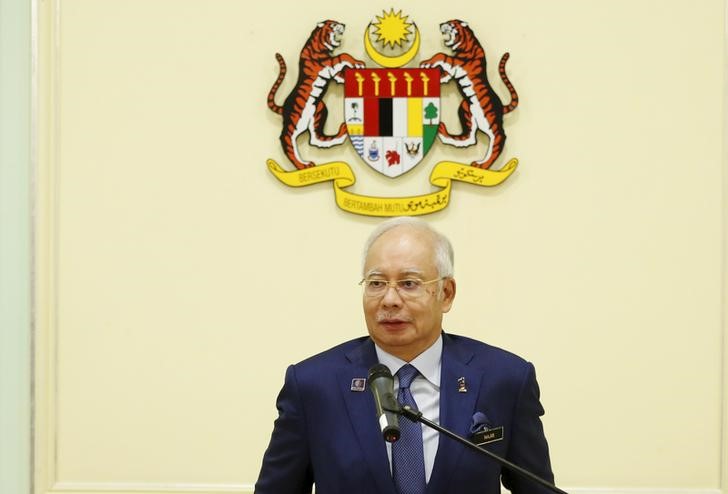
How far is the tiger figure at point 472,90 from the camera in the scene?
11.2 feet

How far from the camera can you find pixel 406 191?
11.3 feet

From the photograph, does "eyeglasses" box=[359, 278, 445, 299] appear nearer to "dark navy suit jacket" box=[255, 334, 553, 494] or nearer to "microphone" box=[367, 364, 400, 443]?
"dark navy suit jacket" box=[255, 334, 553, 494]

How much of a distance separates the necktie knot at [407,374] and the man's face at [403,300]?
3cm

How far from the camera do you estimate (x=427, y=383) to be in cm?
213

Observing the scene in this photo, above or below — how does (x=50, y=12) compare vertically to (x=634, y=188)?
above

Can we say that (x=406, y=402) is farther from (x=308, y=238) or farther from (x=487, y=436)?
(x=308, y=238)

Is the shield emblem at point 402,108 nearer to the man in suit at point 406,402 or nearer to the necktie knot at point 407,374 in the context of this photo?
the man in suit at point 406,402

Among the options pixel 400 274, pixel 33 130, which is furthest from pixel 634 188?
pixel 33 130

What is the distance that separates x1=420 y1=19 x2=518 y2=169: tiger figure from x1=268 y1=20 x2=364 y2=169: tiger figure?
1.13ft

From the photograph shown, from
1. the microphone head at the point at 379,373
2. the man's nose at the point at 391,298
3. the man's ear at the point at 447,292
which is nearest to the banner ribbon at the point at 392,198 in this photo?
the man's ear at the point at 447,292

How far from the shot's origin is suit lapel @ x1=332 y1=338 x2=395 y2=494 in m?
1.97

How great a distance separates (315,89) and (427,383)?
1651 millimetres

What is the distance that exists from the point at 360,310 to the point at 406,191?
49cm

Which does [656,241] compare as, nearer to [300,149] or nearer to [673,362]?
[673,362]
